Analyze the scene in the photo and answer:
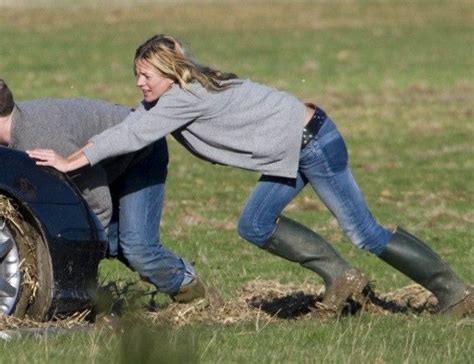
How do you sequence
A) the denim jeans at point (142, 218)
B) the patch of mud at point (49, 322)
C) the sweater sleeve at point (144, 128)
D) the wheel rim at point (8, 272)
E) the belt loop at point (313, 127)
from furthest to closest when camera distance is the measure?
the denim jeans at point (142, 218) < the belt loop at point (313, 127) < the sweater sleeve at point (144, 128) < the wheel rim at point (8, 272) < the patch of mud at point (49, 322)

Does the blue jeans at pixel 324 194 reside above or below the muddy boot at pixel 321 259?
above

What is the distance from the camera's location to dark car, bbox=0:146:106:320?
316 inches

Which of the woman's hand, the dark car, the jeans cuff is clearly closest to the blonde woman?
the woman's hand

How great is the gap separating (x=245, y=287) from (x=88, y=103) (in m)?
2.16

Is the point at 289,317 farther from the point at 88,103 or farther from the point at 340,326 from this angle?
the point at 88,103

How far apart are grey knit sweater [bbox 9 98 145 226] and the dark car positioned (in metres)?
0.18

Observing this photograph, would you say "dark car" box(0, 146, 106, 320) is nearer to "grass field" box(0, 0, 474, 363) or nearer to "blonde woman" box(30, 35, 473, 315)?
"blonde woman" box(30, 35, 473, 315)

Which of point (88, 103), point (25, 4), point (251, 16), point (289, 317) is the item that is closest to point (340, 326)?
point (289, 317)

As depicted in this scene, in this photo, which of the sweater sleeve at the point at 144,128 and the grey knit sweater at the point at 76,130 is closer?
the sweater sleeve at the point at 144,128

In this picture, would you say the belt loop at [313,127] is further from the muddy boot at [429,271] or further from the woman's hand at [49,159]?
the woman's hand at [49,159]

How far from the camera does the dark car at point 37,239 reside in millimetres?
8039

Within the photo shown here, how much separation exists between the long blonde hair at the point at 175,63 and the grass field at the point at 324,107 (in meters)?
1.29

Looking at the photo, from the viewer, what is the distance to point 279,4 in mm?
51031

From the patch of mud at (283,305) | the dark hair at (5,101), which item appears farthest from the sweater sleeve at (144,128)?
the patch of mud at (283,305)
